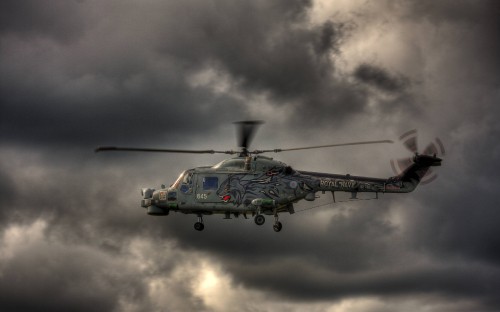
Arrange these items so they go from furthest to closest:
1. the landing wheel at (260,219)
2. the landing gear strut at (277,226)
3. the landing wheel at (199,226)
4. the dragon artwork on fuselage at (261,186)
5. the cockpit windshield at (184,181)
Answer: the cockpit windshield at (184,181) < the landing wheel at (199,226) < the dragon artwork on fuselage at (261,186) < the landing wheel at (260,219) < the landing gear strut at (277,226)

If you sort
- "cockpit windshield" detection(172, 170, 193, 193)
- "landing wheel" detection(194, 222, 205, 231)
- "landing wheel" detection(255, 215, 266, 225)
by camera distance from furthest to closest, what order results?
1. "cockpit windshield" detection(172, 170, 193, 193)
2. "landing wheel" detection(194, 222, 205, 231)
3. "landing wheel" detection(255, 215, 266, 225)

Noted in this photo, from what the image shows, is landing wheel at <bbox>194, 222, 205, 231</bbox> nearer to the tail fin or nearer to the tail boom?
the tail boom

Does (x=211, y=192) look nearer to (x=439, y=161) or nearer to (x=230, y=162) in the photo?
(x=230, y=162)

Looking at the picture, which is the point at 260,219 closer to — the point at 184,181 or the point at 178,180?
the point at 184,181

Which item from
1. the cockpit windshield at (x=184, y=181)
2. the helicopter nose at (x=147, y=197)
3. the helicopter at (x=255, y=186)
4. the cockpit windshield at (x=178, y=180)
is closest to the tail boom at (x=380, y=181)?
the helicopter at (x=255, y=186)

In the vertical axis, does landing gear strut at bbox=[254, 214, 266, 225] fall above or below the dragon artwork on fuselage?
below

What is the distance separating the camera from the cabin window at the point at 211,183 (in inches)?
2147

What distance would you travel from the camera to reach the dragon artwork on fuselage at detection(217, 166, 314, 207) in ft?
176

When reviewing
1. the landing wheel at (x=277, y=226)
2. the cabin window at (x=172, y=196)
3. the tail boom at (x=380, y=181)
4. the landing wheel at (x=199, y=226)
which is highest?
the tail boom at (x=380, y=181)

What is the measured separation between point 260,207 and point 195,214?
22.6 feet

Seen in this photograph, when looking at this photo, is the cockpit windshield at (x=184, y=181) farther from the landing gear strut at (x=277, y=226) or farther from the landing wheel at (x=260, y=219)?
the landing gear strut at (x=277, y=226)

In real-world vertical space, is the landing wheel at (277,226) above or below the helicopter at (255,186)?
below

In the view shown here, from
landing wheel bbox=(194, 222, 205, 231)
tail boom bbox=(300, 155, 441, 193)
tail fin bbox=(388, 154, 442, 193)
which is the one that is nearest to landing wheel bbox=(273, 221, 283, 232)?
tail boom bbox=(300, 155, 441, 193)

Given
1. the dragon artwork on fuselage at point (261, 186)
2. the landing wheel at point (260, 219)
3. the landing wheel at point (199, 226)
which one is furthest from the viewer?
the landing wheel at point (199, 226)
